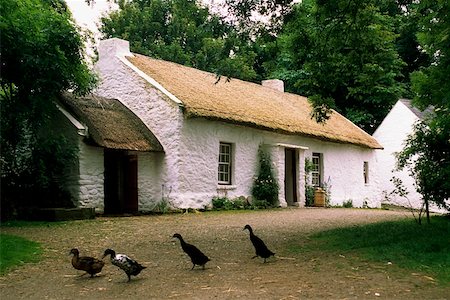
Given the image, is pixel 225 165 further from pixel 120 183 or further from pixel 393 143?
pixel 393 143

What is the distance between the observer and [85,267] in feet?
22.6

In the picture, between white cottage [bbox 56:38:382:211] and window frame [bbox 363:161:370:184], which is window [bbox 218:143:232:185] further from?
window frame [bbox 363:161:370:184]

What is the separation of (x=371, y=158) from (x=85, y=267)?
75.9ft

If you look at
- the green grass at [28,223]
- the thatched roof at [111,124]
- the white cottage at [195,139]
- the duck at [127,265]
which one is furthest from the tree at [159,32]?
the duck at [127,265]

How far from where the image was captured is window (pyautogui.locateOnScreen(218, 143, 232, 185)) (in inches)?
750

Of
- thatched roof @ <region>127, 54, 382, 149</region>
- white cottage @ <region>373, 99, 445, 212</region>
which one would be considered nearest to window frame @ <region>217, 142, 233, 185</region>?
thatched roof @ <region>127, 54, 382, 149</region>

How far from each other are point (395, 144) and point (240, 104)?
12544 millimetres

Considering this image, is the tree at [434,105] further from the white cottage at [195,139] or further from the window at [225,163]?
the window at [225,163]

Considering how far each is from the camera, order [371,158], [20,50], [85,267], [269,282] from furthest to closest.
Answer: [371,158], [20,50], [85,267], [269,282]

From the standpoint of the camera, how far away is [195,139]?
58.2ft

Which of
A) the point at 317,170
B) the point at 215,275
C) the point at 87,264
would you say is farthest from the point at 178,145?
the point at 215,275

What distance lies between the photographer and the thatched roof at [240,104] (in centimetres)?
1811

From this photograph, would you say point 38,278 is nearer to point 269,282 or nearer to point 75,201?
point 269,282

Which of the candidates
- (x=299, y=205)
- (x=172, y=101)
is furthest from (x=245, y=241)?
(x=299, y=205)
